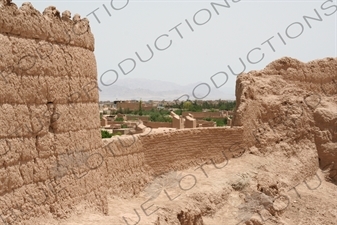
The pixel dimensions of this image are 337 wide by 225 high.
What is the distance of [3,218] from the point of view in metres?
6.25

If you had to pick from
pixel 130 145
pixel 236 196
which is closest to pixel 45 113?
pixel 130 145

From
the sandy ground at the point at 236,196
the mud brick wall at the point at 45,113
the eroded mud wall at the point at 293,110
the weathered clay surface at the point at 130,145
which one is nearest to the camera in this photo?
the mud brick wall at the point at 45,113

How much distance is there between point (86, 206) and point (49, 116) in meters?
1.57

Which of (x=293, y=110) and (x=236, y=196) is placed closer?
(x=236, y=196)

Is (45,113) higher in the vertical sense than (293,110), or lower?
higher

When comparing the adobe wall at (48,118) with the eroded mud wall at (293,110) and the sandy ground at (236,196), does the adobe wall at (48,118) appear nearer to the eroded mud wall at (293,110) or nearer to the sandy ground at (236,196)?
the sandy ground at (236,196)

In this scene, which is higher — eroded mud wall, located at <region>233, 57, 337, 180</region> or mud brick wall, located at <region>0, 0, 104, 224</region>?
mud brick wall, located at <region>0, 0, 104, 224</region>

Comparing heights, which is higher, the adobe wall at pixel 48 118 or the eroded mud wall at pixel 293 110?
the adobe wall at pixel 48 118

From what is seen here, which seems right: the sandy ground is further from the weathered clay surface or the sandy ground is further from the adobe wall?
the adobe wall

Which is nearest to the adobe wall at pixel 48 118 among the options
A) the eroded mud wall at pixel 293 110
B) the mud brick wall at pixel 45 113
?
the mud brick wall at pixel 45 113

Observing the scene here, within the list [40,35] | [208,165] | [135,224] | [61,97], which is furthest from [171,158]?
[40,35]

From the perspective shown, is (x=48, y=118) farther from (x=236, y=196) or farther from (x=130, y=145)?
(x=236, y=196)

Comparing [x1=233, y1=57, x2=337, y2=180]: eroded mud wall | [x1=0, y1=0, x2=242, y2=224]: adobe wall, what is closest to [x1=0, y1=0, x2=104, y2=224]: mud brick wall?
[x1=0, y1=0, x2=242, y2=224]: adobe wall

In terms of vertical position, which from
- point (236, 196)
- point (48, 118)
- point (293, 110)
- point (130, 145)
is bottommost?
point (236, 196)
